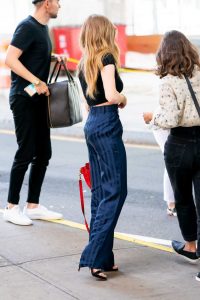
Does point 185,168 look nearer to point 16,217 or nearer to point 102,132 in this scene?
point 102,132

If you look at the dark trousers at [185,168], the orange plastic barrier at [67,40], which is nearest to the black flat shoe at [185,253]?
the dark trousers at [185,168]

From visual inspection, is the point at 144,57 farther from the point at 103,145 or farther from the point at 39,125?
the point at 103,145

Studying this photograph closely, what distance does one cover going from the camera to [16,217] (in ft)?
23.5

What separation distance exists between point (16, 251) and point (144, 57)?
13679mm

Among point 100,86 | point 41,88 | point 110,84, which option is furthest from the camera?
point 41,88

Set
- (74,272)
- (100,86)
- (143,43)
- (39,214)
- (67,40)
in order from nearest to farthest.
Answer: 1. (100,86)
2. (74,272)
3. (39,214)
4. (143,43)
5. (67,40)

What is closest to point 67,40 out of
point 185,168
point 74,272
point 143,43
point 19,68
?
point 143,43

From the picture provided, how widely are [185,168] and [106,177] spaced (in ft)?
1.77

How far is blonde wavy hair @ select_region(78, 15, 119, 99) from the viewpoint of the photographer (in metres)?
5.45

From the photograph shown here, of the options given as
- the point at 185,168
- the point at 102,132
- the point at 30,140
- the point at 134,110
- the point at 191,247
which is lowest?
the point at 134,110

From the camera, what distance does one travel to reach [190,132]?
5535mm

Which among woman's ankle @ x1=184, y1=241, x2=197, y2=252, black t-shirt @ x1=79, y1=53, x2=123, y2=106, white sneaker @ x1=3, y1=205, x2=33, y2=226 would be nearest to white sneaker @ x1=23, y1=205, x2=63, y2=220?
white sneaker @ x1=3, y1=205, x2=33, y2=226

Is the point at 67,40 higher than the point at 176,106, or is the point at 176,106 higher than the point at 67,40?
the point at 176,106

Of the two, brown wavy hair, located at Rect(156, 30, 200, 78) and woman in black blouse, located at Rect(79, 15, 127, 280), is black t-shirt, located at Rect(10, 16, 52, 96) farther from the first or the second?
brown wavy hair, located at Rect(156, 30, 200, 78)
